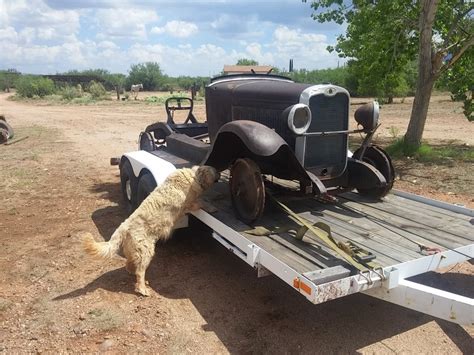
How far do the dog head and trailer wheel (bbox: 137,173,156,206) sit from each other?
849 millimetres

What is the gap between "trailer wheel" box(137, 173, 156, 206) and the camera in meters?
5.45

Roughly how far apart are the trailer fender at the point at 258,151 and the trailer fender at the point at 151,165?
776mm

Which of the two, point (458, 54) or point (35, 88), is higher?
point (458, 54)

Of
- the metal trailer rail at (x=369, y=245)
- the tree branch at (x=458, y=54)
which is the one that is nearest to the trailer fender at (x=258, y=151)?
the metal trailer rail at (x=369, y=245)

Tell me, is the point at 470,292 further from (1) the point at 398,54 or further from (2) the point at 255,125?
(1) the point at 398,54

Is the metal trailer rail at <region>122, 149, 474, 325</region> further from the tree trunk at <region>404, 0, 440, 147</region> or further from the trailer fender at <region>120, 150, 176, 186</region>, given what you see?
the tree trunk at <region>404, 0, 440, 147</region>

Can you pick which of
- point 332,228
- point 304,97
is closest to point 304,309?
point 332,228

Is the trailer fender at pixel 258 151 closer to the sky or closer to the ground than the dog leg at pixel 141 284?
closer to the sky

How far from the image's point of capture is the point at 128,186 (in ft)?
21.9

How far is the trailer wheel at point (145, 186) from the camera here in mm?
5449

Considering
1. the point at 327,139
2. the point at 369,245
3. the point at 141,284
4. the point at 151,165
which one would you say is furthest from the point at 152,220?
the point at 369,245

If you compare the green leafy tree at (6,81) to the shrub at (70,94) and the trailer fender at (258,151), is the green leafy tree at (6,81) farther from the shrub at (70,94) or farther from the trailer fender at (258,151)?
the trailer fender at (258,151)

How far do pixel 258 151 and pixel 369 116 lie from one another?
5.59ft

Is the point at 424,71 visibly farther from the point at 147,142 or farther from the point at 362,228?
the point at 362,228
